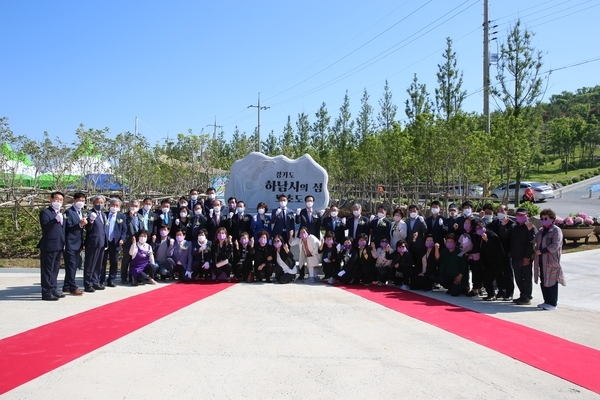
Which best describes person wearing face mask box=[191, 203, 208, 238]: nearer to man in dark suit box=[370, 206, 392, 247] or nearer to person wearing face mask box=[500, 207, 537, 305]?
man in dark suit box=[370, 206, 392, 247]

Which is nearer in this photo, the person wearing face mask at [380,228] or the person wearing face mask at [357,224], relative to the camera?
the person wearing face mask at [380,228]

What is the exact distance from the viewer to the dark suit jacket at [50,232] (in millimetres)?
7781

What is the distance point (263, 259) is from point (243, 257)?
51cm

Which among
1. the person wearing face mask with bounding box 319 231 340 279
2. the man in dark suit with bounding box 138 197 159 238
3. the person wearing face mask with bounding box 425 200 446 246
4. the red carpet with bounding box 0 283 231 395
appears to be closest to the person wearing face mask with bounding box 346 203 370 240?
the person wearing face mask with bounding box 319 231 340 279

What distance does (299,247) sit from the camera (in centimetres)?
1034

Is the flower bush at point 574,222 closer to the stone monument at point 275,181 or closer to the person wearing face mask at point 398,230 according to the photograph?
the person wearing face mask at point 398,230

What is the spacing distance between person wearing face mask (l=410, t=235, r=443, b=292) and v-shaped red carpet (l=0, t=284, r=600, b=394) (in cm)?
72

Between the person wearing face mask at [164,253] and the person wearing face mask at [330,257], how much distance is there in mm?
3004

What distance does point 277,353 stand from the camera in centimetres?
523

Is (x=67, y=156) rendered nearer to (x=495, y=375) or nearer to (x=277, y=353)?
(x=277, y=353)

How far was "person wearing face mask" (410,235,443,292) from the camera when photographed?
29.5ft

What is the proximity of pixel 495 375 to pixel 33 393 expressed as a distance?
4030 mm

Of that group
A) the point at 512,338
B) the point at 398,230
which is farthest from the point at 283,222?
the point at 512,338

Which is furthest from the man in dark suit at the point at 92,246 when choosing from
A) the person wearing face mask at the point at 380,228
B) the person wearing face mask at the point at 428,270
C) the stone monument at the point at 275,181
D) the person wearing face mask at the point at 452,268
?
the person wearing face mask at the point at 452,268
